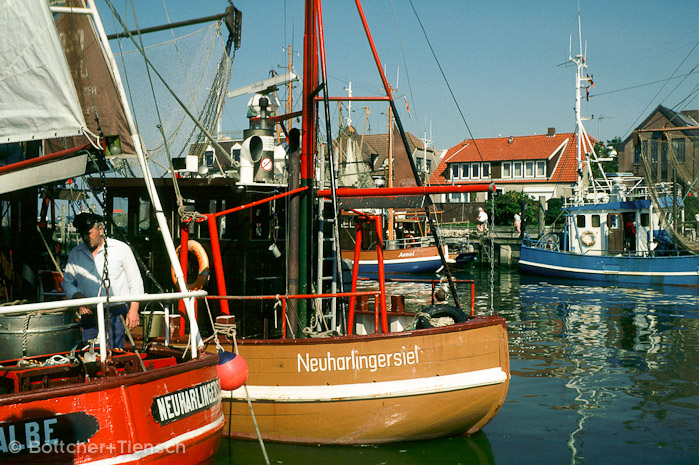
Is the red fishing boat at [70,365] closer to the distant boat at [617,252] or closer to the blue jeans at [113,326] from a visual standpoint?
the blue jeans at [113,326]

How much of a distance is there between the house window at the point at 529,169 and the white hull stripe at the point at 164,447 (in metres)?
63.0

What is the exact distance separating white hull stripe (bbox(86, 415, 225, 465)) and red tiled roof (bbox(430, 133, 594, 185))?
189 ft

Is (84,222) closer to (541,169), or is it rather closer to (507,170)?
(541,169)

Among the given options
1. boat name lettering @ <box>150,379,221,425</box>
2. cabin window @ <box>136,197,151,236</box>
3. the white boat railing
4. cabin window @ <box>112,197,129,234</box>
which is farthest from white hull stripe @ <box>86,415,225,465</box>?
cabin window @ <box>112,197,129,234</box>

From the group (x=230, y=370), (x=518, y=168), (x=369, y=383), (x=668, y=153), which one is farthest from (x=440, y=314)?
(x=518, y=168)

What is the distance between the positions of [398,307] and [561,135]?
62.6 metres

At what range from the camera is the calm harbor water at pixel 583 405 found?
318 inches

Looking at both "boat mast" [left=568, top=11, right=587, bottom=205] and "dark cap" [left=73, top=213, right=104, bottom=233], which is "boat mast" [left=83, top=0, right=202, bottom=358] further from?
"boat mast" [left=568, top=11, right=587, bottom=205]

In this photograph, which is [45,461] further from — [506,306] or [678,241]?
[678,241]

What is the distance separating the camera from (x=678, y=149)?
28906mm

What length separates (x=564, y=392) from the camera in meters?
11.2

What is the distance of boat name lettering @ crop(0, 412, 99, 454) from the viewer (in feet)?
16.3

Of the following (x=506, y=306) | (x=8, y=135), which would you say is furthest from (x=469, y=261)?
(x=8, y=135)

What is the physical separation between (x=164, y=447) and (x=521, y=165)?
210 feet
